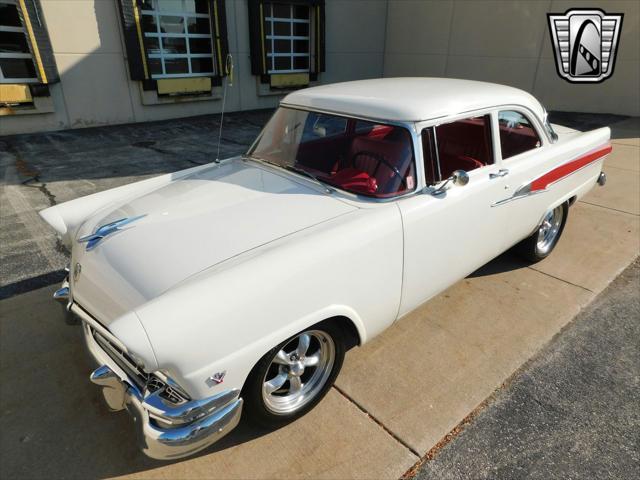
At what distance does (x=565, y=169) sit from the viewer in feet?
12.7

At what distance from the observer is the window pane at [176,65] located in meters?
11.1

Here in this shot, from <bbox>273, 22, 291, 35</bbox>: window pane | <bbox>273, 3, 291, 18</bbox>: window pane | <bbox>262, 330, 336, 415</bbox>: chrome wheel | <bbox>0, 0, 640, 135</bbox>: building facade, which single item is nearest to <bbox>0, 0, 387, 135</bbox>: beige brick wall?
<bbox>0, 0, 640, 135</bbox>: building facade

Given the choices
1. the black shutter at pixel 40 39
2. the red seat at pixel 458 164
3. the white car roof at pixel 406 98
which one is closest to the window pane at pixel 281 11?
the black shutter at pixel 40 39

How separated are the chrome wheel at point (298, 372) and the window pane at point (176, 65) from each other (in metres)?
10.6

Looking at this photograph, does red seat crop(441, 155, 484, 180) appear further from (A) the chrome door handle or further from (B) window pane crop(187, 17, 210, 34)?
(B) window pane crop(187, 17, 210, 34)

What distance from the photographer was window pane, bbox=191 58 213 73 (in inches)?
452

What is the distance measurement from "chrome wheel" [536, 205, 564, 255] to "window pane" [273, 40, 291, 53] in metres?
10.7

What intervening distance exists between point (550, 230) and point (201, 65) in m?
10.2

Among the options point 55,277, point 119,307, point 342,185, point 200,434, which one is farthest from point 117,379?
point 55,277

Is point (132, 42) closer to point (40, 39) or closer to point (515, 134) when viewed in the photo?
point (40, 39)

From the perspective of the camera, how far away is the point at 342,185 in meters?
2.81

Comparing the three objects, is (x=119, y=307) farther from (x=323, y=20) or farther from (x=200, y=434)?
(x=323, y=20)

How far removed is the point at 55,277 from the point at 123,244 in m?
2.13

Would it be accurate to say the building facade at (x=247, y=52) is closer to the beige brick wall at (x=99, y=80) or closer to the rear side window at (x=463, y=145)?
the beige brick wall at (x=99, y=80)
